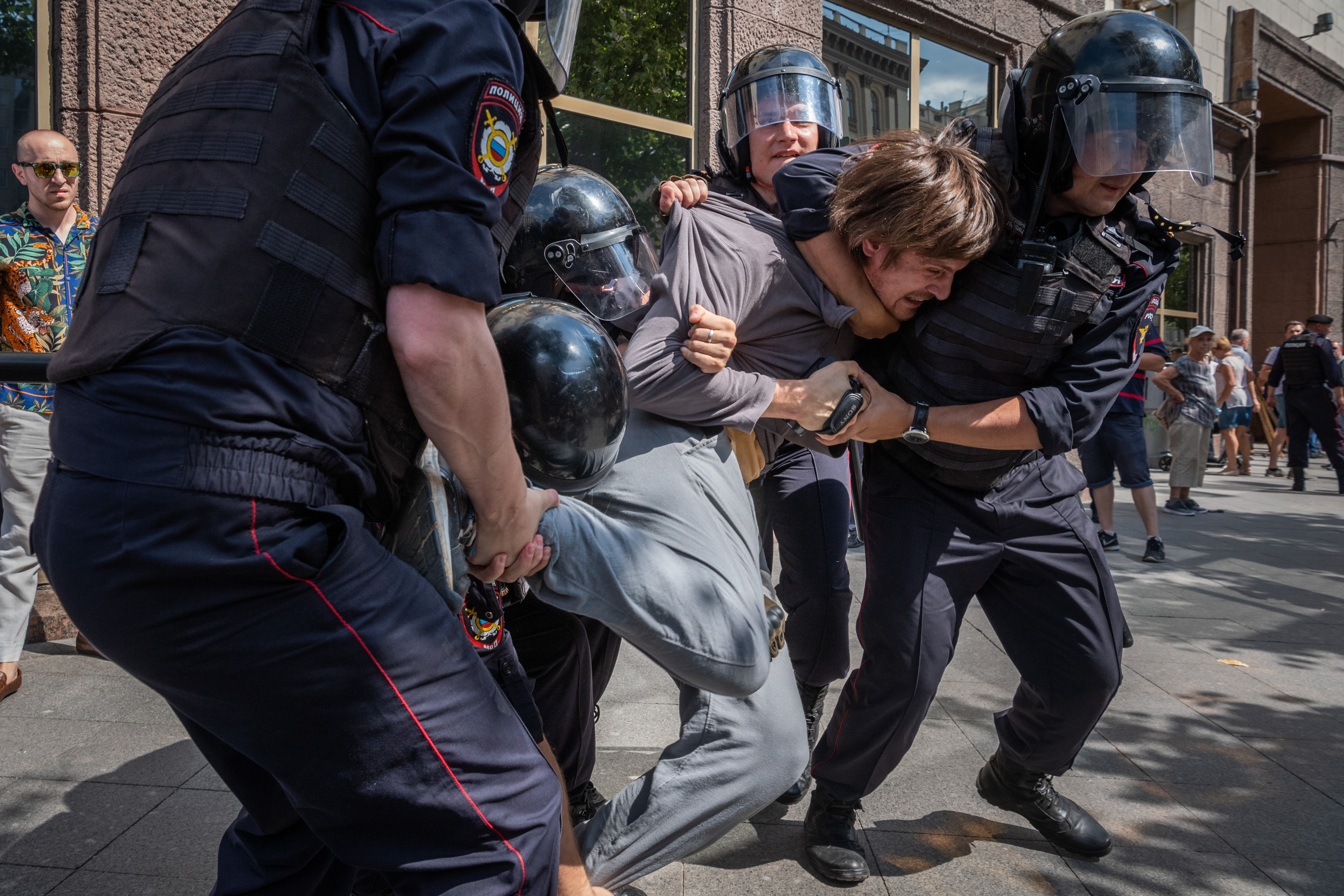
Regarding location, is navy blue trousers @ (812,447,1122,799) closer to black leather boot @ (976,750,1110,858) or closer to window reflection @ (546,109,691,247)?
black leather boot @ (976,750,1110,858)

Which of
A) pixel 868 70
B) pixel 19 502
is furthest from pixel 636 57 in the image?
pixel 19 502

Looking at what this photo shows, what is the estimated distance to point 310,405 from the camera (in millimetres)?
1203

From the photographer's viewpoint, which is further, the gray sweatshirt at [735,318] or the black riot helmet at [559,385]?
the gray sweatshirt at [735,318]

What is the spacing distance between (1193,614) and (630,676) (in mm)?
3317

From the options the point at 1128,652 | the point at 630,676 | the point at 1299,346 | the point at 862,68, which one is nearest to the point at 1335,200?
the point at 1299,346

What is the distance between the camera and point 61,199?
3.76 m

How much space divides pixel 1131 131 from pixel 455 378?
1.70m

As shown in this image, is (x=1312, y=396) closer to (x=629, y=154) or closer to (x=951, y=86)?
(x=951, y=86)

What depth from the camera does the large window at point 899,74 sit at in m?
7.50

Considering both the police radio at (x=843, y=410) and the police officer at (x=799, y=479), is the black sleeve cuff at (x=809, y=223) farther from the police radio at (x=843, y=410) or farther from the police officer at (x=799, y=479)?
the police officer at (x=799, y=479)

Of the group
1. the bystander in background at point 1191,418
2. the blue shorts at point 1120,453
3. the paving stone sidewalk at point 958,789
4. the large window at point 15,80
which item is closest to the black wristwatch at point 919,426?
the paving stone sidewalk at point 958,789

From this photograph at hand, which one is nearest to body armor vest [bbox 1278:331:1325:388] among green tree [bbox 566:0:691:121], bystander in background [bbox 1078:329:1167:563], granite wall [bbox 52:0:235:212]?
bystander in background [bbox 1078:329:1167:563]

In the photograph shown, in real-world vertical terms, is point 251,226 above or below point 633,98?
below

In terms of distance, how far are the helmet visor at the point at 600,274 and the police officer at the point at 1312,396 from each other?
10.9m
